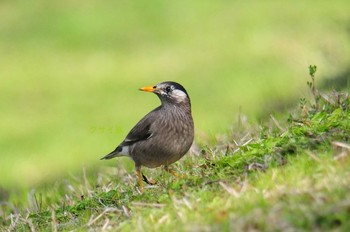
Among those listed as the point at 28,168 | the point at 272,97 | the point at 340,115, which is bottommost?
the point at 28,168

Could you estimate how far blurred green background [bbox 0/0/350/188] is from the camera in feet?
53.2

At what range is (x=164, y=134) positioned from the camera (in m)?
8.73

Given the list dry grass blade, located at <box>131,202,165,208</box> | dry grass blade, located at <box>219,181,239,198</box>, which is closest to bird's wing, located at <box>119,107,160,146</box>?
dry grass blade, located at <box>131,202,165,208</box>

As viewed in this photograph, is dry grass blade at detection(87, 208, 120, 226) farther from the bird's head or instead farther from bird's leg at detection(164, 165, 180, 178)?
the bird's head

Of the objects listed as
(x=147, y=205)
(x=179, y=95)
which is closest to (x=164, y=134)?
(x=179, y=95)

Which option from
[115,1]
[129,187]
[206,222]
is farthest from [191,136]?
[115,1]

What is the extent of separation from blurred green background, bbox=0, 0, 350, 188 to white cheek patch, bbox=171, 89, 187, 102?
4.15 metres

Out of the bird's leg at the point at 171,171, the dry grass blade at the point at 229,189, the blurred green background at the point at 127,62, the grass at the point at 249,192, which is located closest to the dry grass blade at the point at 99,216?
the grass at the point at 249,192

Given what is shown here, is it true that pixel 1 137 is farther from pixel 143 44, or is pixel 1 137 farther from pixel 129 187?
pixel 129 187

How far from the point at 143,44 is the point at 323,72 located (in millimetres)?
6402

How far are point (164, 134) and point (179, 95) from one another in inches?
23.8

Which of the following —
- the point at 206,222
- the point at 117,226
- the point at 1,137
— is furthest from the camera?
the point at 1,137

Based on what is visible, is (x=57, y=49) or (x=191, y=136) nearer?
(x=191, y=136)

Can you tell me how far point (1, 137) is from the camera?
56.0 ft
